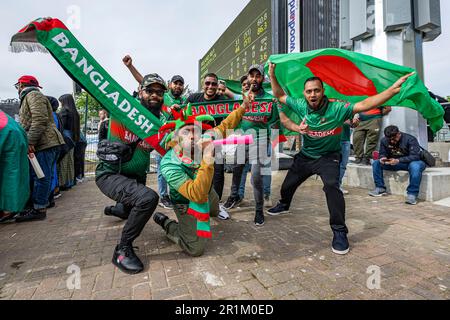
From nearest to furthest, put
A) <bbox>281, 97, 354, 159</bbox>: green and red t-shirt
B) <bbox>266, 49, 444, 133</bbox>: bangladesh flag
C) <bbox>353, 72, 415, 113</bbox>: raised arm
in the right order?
1. <bbox>353, 72, 415, 113</bbox>: raised arm
2. <bbox>281, 97, 354, 159</bbox>: green and red t-shirt
3. <bbox>266, 49, 444, 133</bbox>: bangladesh flag

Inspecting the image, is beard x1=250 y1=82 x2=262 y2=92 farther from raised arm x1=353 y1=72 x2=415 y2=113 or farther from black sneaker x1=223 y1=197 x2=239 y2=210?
black sneaker x1=223 y1=197 x2=239 y2=210

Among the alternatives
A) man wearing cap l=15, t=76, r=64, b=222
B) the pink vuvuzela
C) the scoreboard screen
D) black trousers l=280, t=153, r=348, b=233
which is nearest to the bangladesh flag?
the pink vuvuzela

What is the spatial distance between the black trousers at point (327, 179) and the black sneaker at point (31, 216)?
362cm

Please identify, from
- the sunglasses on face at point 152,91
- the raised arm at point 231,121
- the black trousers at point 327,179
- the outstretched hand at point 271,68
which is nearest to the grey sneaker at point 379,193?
the black trousers at point 327,179

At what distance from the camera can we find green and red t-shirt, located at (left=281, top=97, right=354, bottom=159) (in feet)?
9.36

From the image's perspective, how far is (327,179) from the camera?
9.05ft

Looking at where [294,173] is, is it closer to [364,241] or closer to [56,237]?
[364,241]

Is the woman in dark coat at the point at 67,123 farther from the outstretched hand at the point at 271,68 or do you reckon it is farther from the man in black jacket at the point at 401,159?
the man in black jacket at the point at 401,159

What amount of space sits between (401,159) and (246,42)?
13500 millimetres

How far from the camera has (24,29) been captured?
2162 millimetres

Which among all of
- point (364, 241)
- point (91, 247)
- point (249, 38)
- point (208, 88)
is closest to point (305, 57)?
point (208, 88)

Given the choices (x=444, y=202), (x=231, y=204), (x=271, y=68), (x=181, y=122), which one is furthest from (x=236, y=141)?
(x=444, y=202)

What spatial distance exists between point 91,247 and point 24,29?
216 centimetres

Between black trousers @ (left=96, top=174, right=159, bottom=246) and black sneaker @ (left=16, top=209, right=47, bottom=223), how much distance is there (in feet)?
7.04
